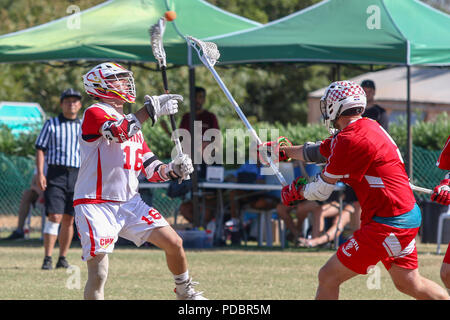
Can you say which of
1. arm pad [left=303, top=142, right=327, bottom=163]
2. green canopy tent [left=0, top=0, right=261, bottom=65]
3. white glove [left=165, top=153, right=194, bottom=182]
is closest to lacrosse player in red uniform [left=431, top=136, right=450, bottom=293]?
arm pad [left=303, top=142, right=327, bottom=163]

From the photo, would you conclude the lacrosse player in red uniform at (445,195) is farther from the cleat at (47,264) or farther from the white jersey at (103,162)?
the cleat at (47,264)

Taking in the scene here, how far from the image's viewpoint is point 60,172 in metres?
11.1

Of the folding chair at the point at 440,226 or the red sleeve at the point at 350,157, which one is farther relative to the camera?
the folding chair at the point at 440,226

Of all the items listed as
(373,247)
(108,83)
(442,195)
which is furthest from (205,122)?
(373,247)

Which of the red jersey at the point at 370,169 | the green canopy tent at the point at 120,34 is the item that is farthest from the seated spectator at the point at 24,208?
the red jersey at the point at 370,169

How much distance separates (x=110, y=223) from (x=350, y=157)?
6.69 ft

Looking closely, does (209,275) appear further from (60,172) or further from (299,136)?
(299,136)

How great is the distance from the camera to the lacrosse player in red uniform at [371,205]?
6160 millimetres

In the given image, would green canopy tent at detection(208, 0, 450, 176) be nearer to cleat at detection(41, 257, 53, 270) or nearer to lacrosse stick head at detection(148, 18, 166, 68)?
cleat at detection(41, 257, 53, 270)

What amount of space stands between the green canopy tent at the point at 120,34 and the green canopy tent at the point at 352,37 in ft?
3.17

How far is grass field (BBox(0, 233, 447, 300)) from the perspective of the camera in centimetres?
910

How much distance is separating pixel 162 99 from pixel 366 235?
6.43ft

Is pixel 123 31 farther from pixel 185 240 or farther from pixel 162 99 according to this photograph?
pixel 162 99

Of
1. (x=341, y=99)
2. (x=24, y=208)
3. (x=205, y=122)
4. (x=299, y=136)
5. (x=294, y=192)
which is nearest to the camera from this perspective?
(x=341, y=99)
